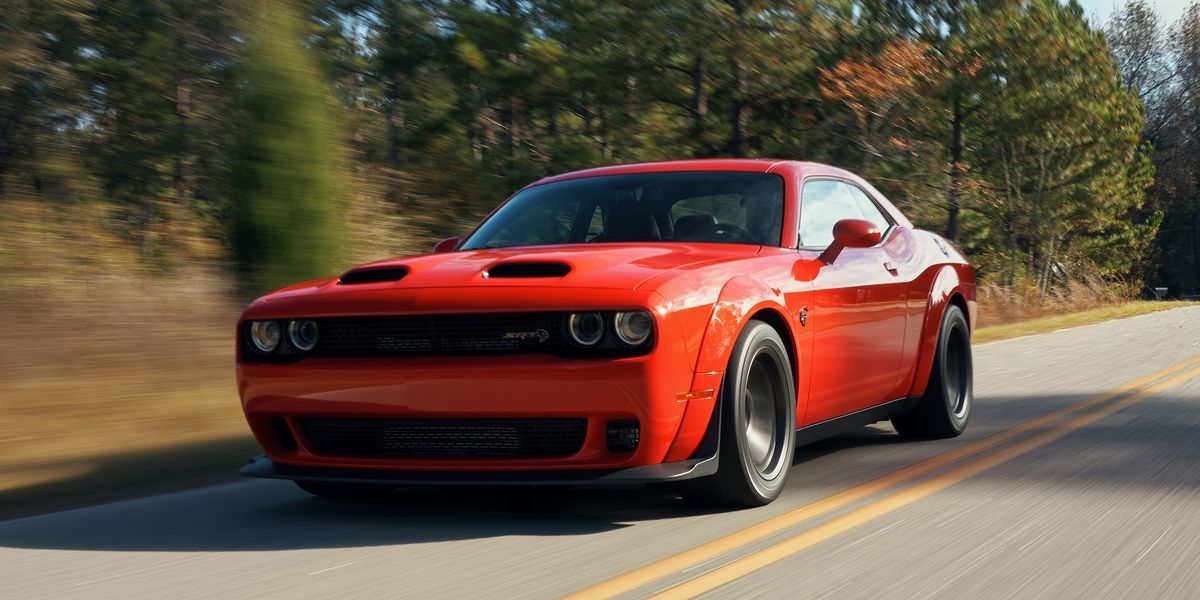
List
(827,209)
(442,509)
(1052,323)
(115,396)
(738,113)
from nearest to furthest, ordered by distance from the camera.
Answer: (442,509) → (827,209) → (115,396) → (1052,323) → (738,113)

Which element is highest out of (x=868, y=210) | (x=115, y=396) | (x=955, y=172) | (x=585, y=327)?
(x=955, y=172)

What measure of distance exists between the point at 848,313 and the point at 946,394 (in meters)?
1.52

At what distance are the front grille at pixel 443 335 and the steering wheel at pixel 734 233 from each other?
1527 mm

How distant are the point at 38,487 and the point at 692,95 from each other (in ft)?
53.2

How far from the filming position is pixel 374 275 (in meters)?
5.05

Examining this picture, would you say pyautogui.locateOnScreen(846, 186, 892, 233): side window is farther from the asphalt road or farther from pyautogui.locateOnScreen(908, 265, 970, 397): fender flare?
the asphalt road

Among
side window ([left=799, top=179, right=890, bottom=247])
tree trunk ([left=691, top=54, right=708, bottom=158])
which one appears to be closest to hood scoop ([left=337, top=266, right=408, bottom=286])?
side window ([left=799, top=179, right=890, bottom=247])

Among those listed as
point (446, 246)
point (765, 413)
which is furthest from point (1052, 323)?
point (765, 413)

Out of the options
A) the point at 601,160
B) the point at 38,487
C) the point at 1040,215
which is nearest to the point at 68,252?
the point at 38,487

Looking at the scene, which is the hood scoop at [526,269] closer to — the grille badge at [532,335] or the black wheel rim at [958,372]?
the grille badge at [532,335]

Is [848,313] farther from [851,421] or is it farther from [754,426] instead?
[754,426]

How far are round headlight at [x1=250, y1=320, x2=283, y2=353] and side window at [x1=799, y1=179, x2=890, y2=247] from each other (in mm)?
2384

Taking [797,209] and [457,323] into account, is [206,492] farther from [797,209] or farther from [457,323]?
[797,209]

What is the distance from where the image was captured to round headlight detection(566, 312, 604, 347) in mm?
4508
